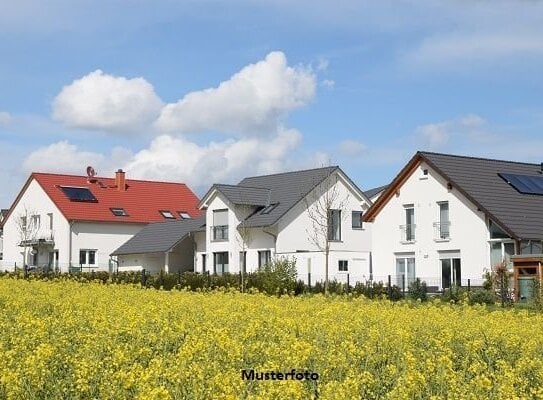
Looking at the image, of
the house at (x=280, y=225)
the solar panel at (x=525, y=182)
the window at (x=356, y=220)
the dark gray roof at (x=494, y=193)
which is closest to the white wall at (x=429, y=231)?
the dark gray roof at (x=494, y=193)

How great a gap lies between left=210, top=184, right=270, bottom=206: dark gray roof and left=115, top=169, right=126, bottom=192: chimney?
15.7m

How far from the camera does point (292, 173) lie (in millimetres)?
52094

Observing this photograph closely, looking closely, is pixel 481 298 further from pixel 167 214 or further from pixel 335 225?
pixel 167 214

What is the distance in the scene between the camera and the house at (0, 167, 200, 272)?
58.3 m

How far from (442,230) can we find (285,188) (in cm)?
1294

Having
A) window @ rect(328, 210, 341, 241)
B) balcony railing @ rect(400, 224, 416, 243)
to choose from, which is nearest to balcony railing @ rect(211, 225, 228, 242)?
window @ rect(328, 210, 341, 241)

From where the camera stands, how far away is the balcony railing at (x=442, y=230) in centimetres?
3966

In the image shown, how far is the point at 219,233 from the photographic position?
50062 mm

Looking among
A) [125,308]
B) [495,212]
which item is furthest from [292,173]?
[125,308]

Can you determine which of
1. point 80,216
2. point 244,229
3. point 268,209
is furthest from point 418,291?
point 80,216

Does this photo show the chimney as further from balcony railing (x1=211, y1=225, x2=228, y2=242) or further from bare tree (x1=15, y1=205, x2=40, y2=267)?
balcony railing (x1=211, y1=225, x2=228, y2=242)

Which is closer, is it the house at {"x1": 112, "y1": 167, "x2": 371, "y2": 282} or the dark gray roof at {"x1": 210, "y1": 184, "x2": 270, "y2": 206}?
the house at {"x1": 112, "y1": 167, "x2": 371, "y2": 282}

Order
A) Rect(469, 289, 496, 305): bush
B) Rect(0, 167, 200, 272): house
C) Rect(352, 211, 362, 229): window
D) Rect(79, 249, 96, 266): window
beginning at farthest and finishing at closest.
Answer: Rect(0, 167, 200, 272): house
Rect(79, 249, 96, 266): window
Rect(352, 211, 362, 229): window
Rect(469, 289, 496, 305): bush

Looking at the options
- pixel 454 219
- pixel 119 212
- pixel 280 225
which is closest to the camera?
pixel 454 219
